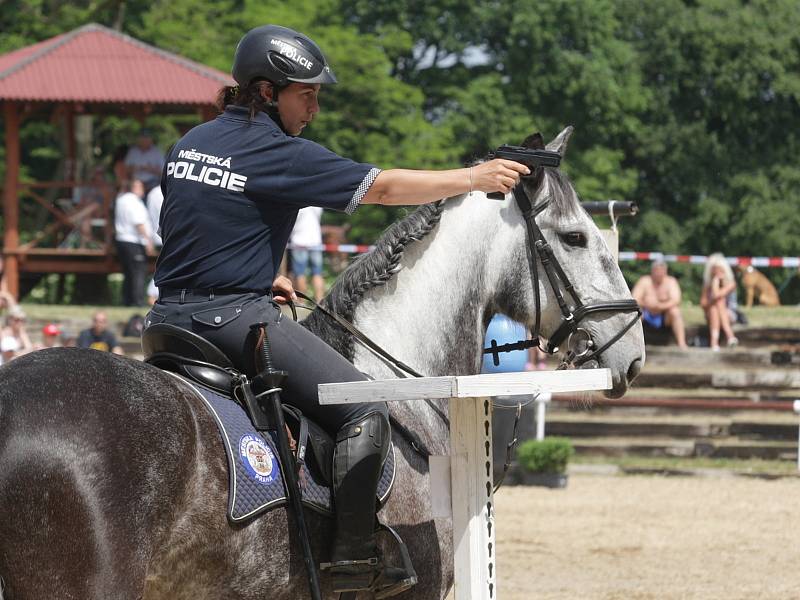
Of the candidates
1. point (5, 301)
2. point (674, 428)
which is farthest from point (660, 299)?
point (5, 301)

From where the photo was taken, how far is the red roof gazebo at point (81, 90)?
19531 mm

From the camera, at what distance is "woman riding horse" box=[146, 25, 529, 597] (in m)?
3.95

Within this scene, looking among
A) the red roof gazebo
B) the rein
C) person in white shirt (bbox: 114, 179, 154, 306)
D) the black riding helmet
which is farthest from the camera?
the red roof gazebo

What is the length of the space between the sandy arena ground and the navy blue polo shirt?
14.8 ft

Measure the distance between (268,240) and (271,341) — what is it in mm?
329

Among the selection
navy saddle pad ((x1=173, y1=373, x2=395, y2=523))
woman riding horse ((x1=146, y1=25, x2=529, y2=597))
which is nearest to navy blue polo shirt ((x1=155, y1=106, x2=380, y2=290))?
woman riding horse ((x1=146, y1=25, x2=529, y2=597))

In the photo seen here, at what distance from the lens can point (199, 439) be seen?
11.9 ft

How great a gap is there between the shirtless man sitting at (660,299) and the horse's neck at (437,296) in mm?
11899

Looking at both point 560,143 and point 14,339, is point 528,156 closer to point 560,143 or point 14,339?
point 560,143

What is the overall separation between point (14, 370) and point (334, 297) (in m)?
1.44

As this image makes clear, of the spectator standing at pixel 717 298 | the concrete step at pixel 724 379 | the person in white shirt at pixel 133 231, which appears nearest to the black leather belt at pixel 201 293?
the concrete step at pixel 724 379

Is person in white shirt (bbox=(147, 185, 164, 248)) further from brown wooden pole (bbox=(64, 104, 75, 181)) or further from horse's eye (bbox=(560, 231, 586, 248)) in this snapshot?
horse's eye (bbox=(560, 231, 586, 248))

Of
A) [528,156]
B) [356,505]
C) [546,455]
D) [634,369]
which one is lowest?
[546,455]

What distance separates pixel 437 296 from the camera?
4.55 m
